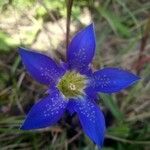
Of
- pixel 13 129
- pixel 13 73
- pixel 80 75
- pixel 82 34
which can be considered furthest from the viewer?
pixel 13 73

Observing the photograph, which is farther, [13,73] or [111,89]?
[13,73]

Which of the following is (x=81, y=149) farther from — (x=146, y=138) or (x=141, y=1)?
(x=141, y=1)

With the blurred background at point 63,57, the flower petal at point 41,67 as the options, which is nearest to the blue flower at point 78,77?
the flower petal at point 41,67

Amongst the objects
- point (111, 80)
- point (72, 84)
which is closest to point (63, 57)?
point (72, 84)

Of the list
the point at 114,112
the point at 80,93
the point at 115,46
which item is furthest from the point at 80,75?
the point at 115,46

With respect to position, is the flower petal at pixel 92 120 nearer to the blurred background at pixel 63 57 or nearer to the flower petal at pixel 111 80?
the flower petal at pixel 111 80
